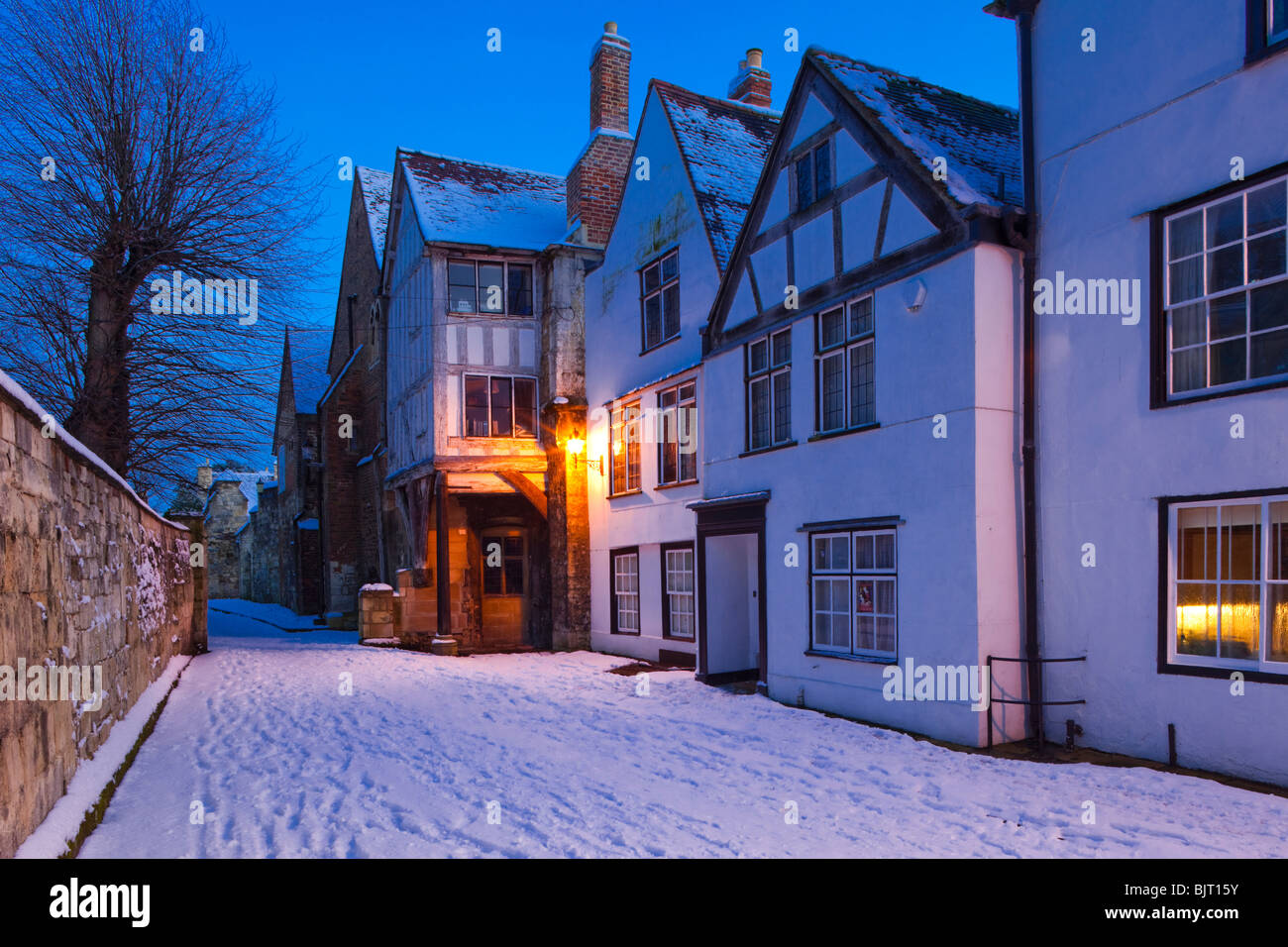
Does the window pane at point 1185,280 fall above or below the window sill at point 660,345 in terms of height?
below

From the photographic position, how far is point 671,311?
51.2 ft

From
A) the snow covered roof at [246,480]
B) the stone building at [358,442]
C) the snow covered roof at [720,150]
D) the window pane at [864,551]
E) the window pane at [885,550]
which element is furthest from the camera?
the snow covered roof at [246,480]

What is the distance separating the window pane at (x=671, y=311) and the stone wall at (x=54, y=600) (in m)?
9.24

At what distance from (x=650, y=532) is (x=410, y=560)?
309 inches

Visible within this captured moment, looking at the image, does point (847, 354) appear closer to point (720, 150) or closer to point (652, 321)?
point (652, 321)

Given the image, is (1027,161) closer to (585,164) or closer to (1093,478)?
(1093,478)

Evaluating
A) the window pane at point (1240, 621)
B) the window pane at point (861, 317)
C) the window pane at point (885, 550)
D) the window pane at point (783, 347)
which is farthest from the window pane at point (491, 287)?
the window pane at point (1240, 621)

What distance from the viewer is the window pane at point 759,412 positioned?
11.9m

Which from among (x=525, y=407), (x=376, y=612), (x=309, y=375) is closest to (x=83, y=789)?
(x=525, y=407)

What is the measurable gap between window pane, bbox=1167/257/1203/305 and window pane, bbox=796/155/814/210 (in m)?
4.58

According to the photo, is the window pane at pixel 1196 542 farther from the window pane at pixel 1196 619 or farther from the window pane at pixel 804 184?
the window pane at pixel 804 184

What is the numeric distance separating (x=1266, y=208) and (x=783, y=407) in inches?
228
